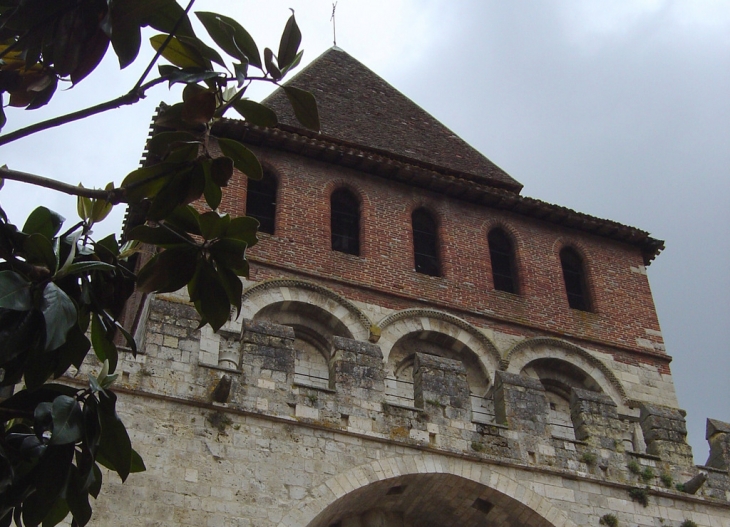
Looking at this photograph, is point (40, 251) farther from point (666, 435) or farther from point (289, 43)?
point (666, 435)

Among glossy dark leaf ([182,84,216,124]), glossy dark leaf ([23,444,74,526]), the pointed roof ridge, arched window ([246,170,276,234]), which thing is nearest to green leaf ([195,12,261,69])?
glossy dark leaf ([182,84,216,124])

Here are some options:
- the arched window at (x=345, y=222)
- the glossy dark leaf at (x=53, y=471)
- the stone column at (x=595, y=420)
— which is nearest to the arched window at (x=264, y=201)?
the arched window at (x=345, y=222)

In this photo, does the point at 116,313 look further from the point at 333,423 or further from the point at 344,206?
the point at 344,206

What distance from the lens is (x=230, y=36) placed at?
4.37m

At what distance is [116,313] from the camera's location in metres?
4.71

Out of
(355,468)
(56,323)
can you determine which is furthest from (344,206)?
(56,323)

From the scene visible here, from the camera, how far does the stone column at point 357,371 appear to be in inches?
433

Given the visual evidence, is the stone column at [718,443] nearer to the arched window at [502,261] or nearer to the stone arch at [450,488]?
the stone arch at [450,488]

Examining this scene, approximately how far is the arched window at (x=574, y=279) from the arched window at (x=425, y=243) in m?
2.19

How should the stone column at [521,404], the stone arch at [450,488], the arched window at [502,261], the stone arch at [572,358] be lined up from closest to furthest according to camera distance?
the stone arch at [450,488]
the stone column at [521,404]
the stone arch at [572,358]
the arched window at [502,261]

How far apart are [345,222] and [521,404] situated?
16.6ft

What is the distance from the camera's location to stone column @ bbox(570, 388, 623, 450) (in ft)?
38.3

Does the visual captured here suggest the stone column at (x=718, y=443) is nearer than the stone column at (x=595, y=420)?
No

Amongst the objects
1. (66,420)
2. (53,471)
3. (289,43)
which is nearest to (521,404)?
(289,43)
